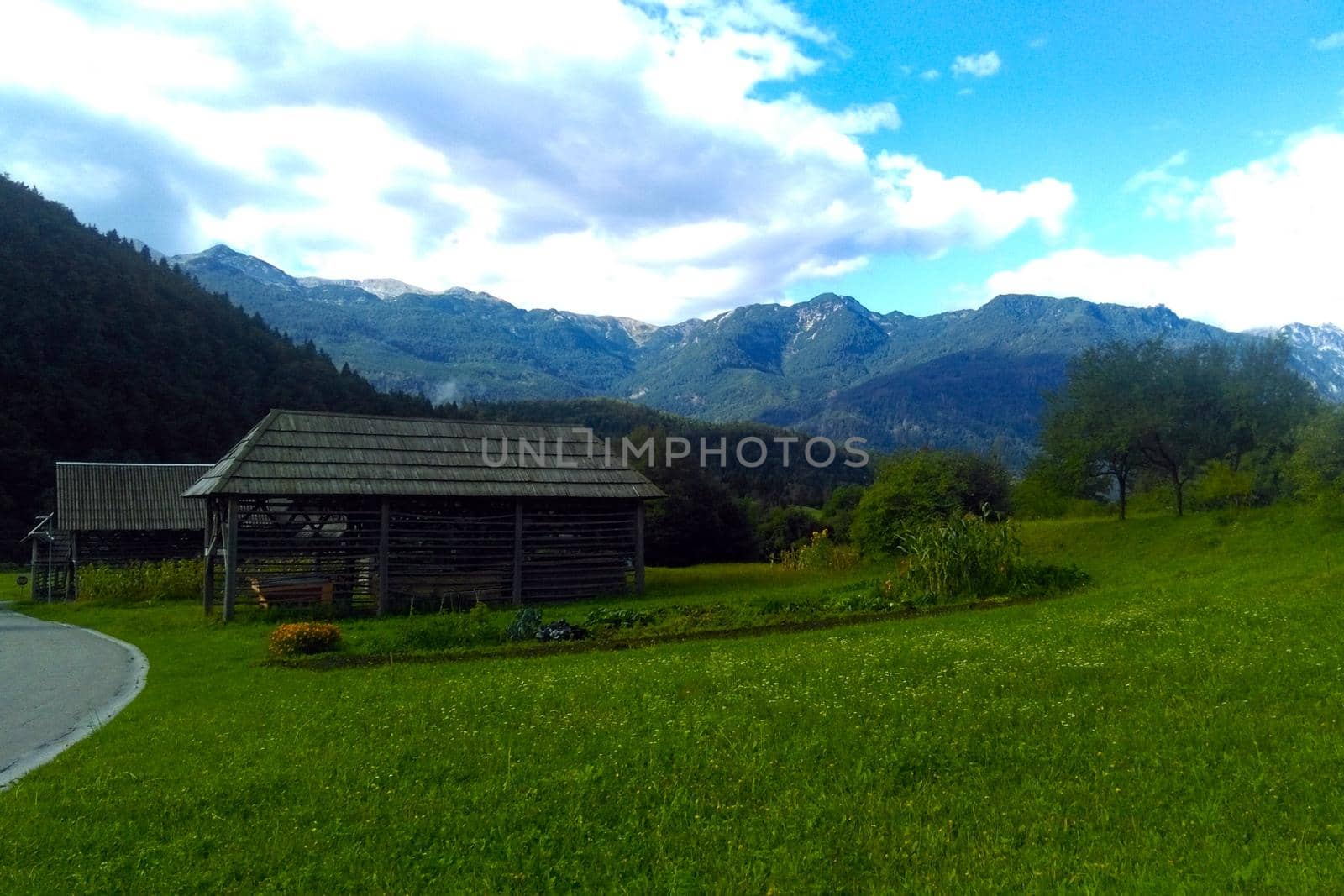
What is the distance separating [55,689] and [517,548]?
524 inches

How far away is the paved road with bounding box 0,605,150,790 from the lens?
898cm

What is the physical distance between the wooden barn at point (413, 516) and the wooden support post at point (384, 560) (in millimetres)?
30

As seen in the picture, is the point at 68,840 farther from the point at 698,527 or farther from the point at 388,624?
the point at 698,527

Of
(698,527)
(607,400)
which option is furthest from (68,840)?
(607,400)

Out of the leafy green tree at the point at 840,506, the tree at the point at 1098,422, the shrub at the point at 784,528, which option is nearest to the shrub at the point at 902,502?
the tree at the point at 1098,422

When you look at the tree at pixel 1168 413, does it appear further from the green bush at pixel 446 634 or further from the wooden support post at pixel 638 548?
the green bush at pixel 446 634

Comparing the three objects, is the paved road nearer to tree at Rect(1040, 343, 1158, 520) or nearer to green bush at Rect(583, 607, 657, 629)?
green bush at Rect(583, 607, 657, 629)

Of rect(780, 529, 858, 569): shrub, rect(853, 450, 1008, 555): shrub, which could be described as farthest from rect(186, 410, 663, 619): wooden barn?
rect(853, 450, 1008, 555): shrub

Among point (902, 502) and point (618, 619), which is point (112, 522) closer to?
point (618, 619)

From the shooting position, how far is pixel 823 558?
32.1 metres

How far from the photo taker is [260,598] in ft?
74.0

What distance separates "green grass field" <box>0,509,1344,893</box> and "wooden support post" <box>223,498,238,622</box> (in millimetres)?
10849

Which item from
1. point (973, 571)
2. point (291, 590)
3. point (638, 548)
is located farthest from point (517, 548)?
point (973, 571)

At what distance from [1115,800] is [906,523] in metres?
26.1
